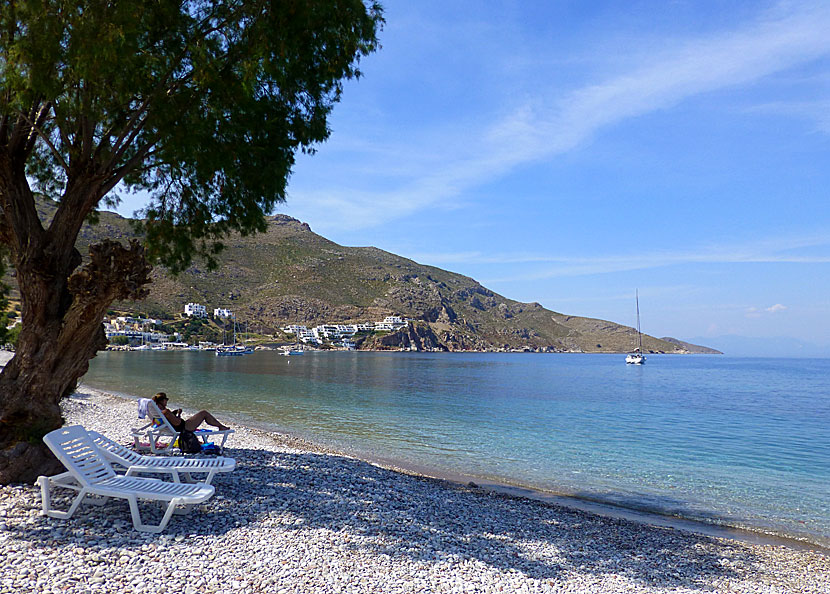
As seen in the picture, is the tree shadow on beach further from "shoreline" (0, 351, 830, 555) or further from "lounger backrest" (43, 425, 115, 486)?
"shoreline" (0, 351, 830, 555)

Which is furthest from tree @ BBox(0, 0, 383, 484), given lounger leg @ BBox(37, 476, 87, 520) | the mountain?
the mountain

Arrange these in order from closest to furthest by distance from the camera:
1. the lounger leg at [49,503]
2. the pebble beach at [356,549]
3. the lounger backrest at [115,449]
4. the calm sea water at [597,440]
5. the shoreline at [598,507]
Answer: the pebble beach at [356,549], the lounger leg at [49,503], the lounger backrest at [115,449], the shoreline at [598,507], the calm sea water at [597,440]

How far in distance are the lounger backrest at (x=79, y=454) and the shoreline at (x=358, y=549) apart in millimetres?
371

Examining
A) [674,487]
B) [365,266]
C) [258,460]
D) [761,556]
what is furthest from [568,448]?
[365,266]

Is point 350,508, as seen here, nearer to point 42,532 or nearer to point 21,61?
point 42,532

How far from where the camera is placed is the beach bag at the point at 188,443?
863 cm

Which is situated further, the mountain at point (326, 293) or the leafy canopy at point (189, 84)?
the mountain at point (326, 293)

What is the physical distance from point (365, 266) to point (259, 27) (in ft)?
514

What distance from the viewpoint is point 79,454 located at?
5824mm

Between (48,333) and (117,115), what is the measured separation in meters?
2.88

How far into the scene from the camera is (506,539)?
6449mm

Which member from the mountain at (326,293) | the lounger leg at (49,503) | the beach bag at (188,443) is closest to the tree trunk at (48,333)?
the lounger leg at (49,503)

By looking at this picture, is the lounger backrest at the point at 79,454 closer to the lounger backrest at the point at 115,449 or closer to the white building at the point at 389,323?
the lounger backrest at the point at 115,449

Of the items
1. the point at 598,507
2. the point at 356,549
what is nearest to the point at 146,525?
the point at 356,549
